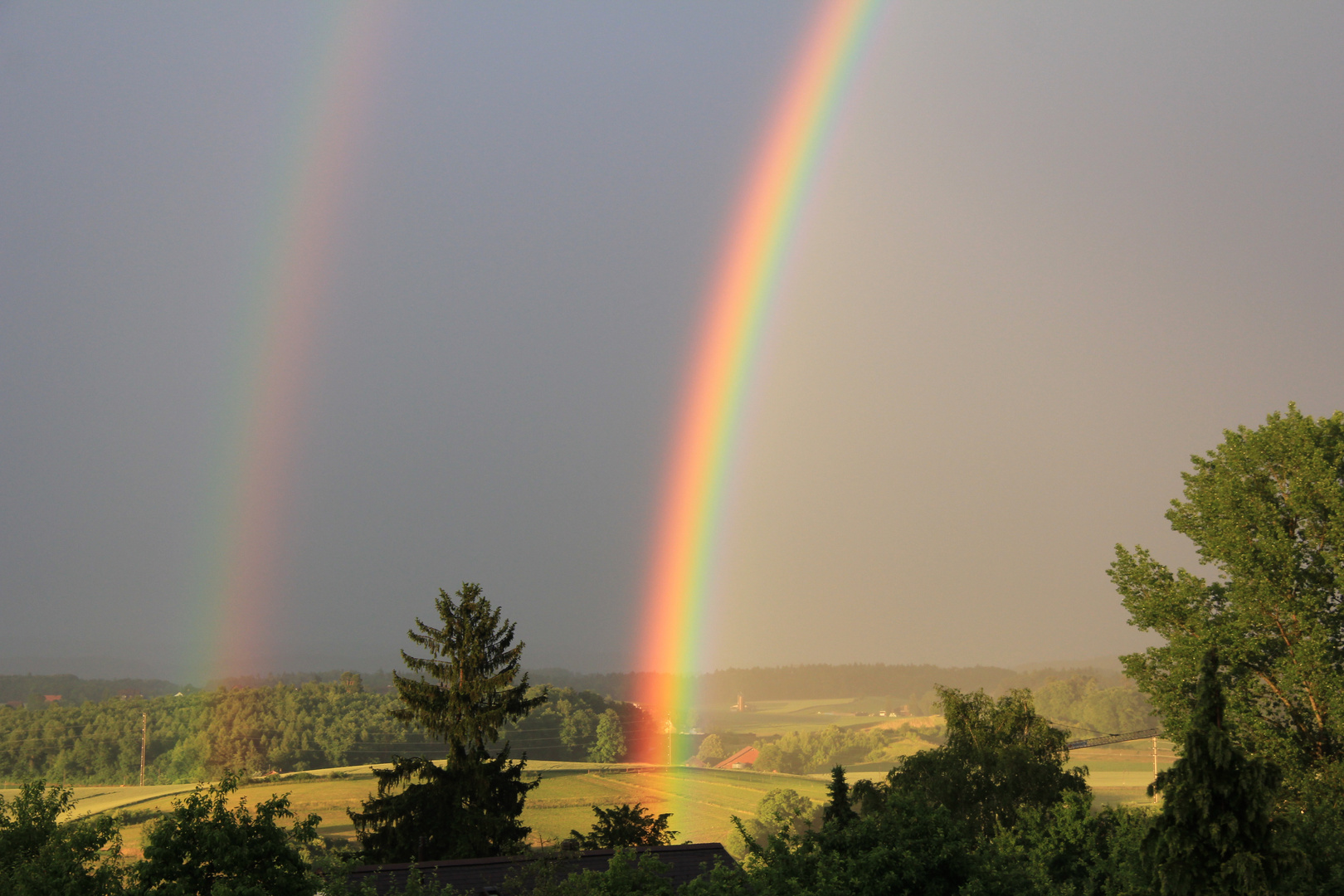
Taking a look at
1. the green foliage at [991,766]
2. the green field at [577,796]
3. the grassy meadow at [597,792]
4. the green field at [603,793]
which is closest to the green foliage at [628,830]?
the green foliage at [991,766]

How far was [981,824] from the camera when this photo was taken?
46312mm

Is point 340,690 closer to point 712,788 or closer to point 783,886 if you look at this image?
point 712,788

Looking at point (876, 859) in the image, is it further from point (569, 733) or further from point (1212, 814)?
point (569, 733)

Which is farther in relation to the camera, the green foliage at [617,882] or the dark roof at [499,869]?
the dark roof at [499,869]

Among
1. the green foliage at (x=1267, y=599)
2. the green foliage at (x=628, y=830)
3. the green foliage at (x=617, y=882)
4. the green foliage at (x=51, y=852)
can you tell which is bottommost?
the green foliage at (x=628, y=830)

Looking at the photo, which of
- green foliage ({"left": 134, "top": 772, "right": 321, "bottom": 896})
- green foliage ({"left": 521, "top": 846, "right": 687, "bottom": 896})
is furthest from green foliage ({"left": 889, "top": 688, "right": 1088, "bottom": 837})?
green foliage ({"left": 134, "top": 772, "right": 321, "bottom": 896})

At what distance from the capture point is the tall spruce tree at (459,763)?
41.2m

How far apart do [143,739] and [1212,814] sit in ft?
651

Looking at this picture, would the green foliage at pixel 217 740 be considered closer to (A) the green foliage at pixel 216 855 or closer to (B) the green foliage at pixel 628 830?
(B) the green foliage at pixel 628 830

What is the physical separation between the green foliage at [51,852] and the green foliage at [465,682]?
1780 centimetres

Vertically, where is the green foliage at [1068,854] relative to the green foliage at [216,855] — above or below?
below

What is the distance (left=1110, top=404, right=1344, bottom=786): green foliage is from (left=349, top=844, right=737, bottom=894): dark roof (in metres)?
16.9

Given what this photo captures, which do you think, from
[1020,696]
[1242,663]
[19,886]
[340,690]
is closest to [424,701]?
[19,886]

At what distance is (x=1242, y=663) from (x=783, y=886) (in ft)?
80.5
